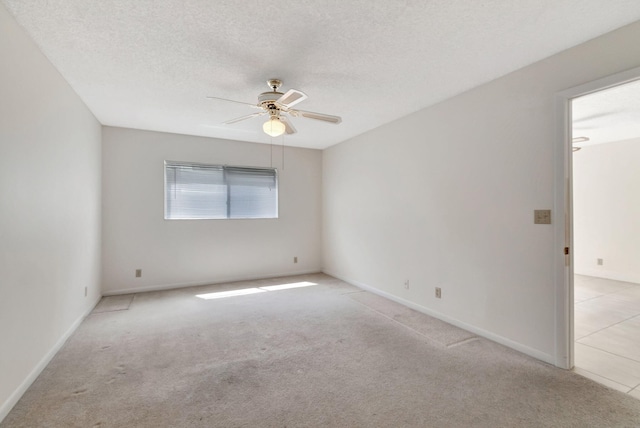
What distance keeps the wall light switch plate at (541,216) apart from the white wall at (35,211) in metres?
3.67

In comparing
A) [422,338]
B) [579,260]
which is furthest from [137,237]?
[579,260]

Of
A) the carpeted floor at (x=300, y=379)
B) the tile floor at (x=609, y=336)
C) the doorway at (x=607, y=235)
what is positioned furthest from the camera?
the doorway at (x=607, y=235)

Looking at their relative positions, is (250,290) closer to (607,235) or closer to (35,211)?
(35,211)

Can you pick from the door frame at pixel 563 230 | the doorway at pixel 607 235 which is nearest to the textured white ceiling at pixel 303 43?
the door frame at pixel 563 230

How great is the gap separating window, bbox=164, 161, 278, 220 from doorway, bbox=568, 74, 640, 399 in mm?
4210

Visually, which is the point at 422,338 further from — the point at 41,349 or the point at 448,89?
the point at 41,349

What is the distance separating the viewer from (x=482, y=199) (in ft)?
9.29

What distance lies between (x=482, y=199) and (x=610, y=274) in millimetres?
4260

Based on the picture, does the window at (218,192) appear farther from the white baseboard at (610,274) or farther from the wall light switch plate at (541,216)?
the white baseboard at (610,274)

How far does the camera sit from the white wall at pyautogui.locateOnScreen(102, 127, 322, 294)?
13.9 feet

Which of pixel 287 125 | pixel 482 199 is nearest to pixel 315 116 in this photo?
pixel 287 125

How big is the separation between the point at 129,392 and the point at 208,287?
2743 mm

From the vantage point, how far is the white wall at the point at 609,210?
15.8 ft

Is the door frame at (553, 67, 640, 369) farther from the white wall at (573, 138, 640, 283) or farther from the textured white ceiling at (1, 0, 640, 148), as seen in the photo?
the white wall at (573, 138, 640, 283)
